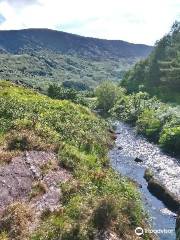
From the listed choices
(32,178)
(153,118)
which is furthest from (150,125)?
(32,178)

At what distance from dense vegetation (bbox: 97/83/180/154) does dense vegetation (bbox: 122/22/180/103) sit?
24.9ft

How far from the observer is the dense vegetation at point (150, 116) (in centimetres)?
8175

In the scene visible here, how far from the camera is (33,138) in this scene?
51750 millimetres

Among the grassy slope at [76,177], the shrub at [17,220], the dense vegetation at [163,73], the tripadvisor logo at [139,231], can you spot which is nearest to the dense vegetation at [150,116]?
the dense vegetation at [163,73]

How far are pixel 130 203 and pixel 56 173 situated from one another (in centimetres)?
881

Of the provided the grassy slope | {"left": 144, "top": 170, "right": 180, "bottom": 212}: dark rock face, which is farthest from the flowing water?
the grassy slope

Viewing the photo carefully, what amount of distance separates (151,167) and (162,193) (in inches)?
568

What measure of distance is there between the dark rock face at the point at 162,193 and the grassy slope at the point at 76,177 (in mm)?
4314

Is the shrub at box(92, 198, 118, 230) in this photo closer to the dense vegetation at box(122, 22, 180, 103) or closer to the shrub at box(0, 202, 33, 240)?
the shrub at box(0, 202, 33, 240)

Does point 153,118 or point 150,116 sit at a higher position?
point 153,118

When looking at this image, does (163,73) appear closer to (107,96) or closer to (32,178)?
(107,96)

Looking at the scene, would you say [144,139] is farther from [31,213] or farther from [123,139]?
[31,213]

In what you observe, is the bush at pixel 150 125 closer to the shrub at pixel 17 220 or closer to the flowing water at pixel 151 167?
the flowing water at pixel 151 167

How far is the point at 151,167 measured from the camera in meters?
68.1
